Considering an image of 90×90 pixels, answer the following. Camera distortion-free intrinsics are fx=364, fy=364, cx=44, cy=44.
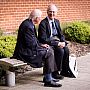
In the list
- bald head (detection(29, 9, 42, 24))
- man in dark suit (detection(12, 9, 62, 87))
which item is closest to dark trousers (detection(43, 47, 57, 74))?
man in dark suit (detection(12, 9, 62, 87))

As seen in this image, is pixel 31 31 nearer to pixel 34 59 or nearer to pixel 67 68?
pixel 34 59

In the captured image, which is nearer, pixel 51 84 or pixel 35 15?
pixel 35 15

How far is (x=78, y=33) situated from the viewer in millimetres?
11172

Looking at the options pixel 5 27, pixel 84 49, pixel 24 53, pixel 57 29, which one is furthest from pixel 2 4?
pixel 24 53

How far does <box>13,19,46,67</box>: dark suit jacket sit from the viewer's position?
6.83 meters

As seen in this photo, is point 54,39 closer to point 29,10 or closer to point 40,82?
point 40,82

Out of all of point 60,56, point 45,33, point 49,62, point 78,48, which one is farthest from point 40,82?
point 78,48

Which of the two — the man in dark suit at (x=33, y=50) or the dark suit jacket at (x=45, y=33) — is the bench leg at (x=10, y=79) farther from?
the dark suit jacket at (x=45, y=33)

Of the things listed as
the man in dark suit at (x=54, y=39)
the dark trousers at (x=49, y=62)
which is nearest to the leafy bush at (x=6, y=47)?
the man in dark suit at (x=54, y=39)

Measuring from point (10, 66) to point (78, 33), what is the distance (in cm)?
491

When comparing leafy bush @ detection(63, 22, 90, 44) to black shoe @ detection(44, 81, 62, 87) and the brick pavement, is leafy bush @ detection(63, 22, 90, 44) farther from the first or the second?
black shoe @ detection(44, 81, 62, 87)

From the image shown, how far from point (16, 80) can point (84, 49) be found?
11.9 ft

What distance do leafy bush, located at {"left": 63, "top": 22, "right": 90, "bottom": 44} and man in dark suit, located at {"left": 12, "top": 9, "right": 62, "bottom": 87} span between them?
4.25 meters

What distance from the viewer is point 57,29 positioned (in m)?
7.71
